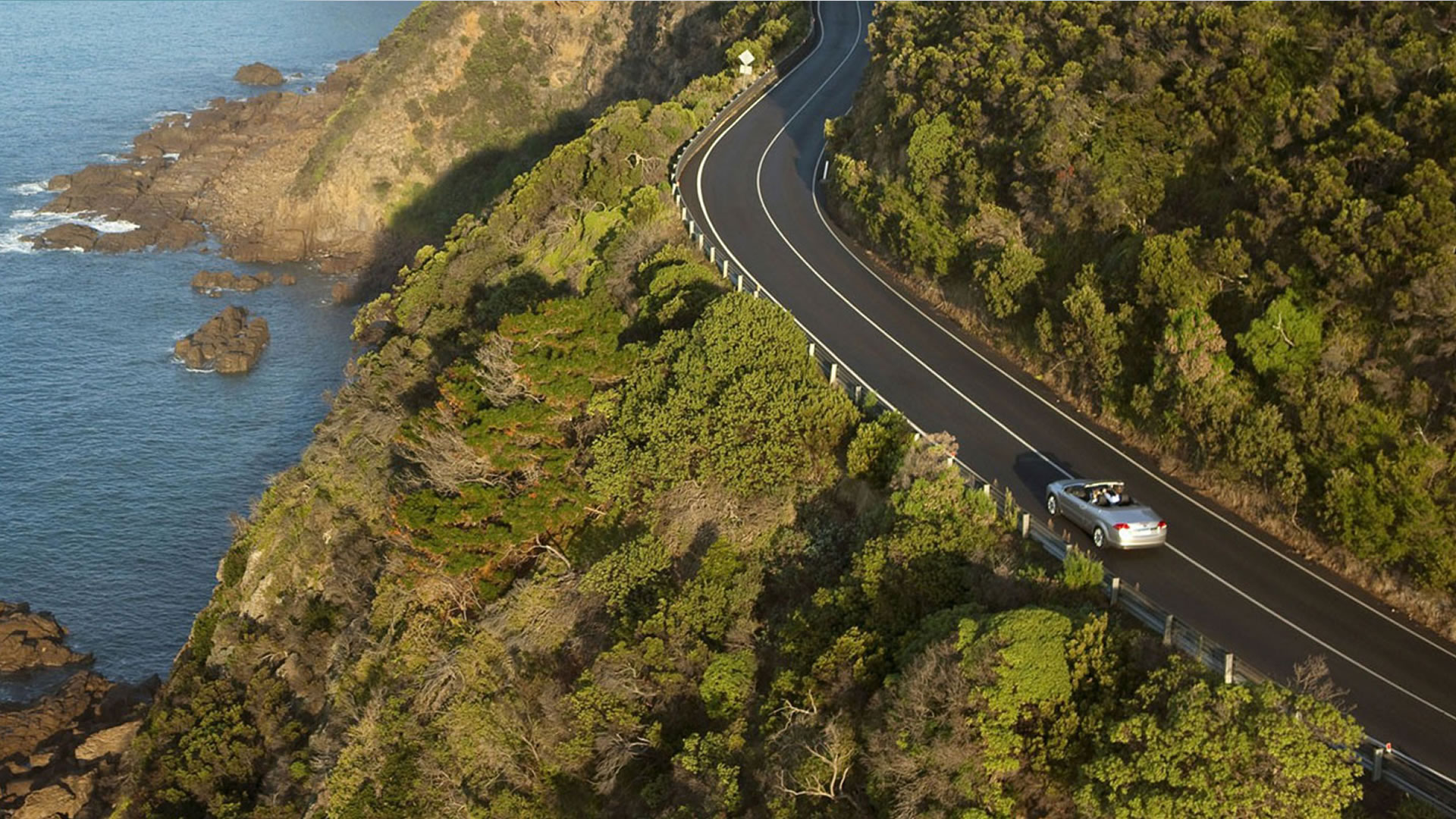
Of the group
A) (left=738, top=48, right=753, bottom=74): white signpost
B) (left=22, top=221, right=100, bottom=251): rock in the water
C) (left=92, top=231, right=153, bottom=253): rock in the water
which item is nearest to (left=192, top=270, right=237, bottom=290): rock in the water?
(left=92, top=231, right=153, bottom=253): rock in the water

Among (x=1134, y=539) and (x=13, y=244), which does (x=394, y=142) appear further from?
(x=1134, y=539)

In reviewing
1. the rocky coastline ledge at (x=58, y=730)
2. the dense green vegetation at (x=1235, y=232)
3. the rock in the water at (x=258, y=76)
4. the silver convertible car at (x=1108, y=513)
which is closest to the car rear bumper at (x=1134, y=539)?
the silver convertible car at (x=1108, y=513)

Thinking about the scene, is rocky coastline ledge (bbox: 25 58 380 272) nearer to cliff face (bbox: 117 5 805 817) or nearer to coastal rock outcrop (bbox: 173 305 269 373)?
coastal rock outcrop (bbox: 173 305 269 373)

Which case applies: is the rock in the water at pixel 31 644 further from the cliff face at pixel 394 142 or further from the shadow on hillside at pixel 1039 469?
the cliff face at pixel 394 142

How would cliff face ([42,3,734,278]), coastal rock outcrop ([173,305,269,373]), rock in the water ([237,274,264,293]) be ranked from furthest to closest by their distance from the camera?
cliff face ([42,3,734,278]) → rock in the water ([237,274,264,293]) → coastal rock outcrop ([173,305,269,373])

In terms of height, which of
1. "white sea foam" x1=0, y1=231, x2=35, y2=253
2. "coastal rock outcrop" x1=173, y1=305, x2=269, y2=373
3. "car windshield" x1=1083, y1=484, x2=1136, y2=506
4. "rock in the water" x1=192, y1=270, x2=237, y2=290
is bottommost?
"coastal rock outcrop" x1=173, y1=305, x2=269, y2=373

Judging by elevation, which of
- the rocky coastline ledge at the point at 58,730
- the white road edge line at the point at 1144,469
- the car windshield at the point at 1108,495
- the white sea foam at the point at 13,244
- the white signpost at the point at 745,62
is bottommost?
the rocky coastline ledge at the point at 58,730

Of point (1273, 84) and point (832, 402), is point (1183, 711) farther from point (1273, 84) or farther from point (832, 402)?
point (1273, 84)
